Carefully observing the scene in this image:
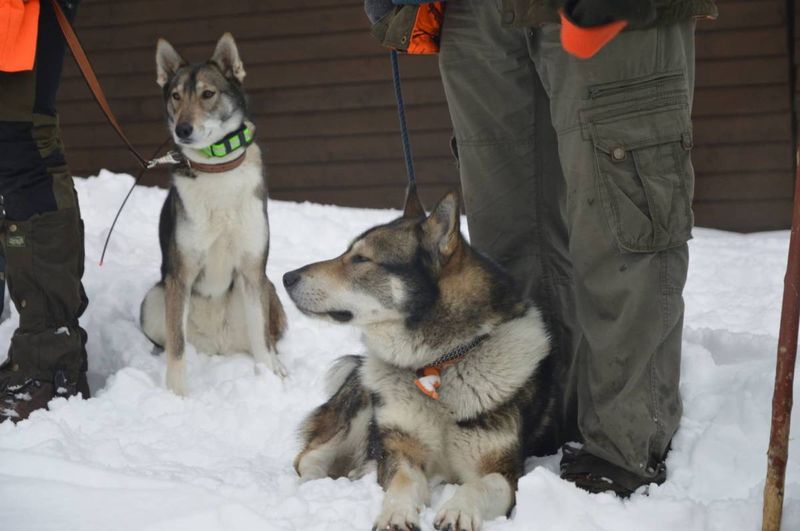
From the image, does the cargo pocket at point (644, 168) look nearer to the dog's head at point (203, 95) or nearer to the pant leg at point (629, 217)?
the pant leg at point (629, 217)

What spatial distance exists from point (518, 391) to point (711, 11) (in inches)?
46.5

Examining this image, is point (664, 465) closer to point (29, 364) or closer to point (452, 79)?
point (452, 79)

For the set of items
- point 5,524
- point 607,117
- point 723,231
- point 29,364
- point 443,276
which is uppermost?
point 607,117

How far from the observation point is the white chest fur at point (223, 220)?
4.14 meters

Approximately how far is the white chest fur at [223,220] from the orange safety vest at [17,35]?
110 cm

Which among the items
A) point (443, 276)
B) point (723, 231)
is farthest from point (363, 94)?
point (443, 276)

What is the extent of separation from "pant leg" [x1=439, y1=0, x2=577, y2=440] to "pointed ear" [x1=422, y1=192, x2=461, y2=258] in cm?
41

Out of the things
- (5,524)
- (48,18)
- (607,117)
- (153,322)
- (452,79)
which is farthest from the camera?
(153,322)

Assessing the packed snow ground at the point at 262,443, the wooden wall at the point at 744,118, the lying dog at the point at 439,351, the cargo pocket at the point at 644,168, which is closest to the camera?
the packed snow ground at the point at 262,443

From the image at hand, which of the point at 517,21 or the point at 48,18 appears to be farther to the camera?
the point at 48,18

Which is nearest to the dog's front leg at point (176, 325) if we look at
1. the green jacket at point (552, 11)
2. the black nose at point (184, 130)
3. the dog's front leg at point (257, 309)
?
the dog's front leg at point (257, 309)

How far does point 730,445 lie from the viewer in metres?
2.53

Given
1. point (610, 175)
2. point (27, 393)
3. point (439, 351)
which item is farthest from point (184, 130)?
point (610, 175)

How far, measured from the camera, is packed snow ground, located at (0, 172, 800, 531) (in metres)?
2.18
